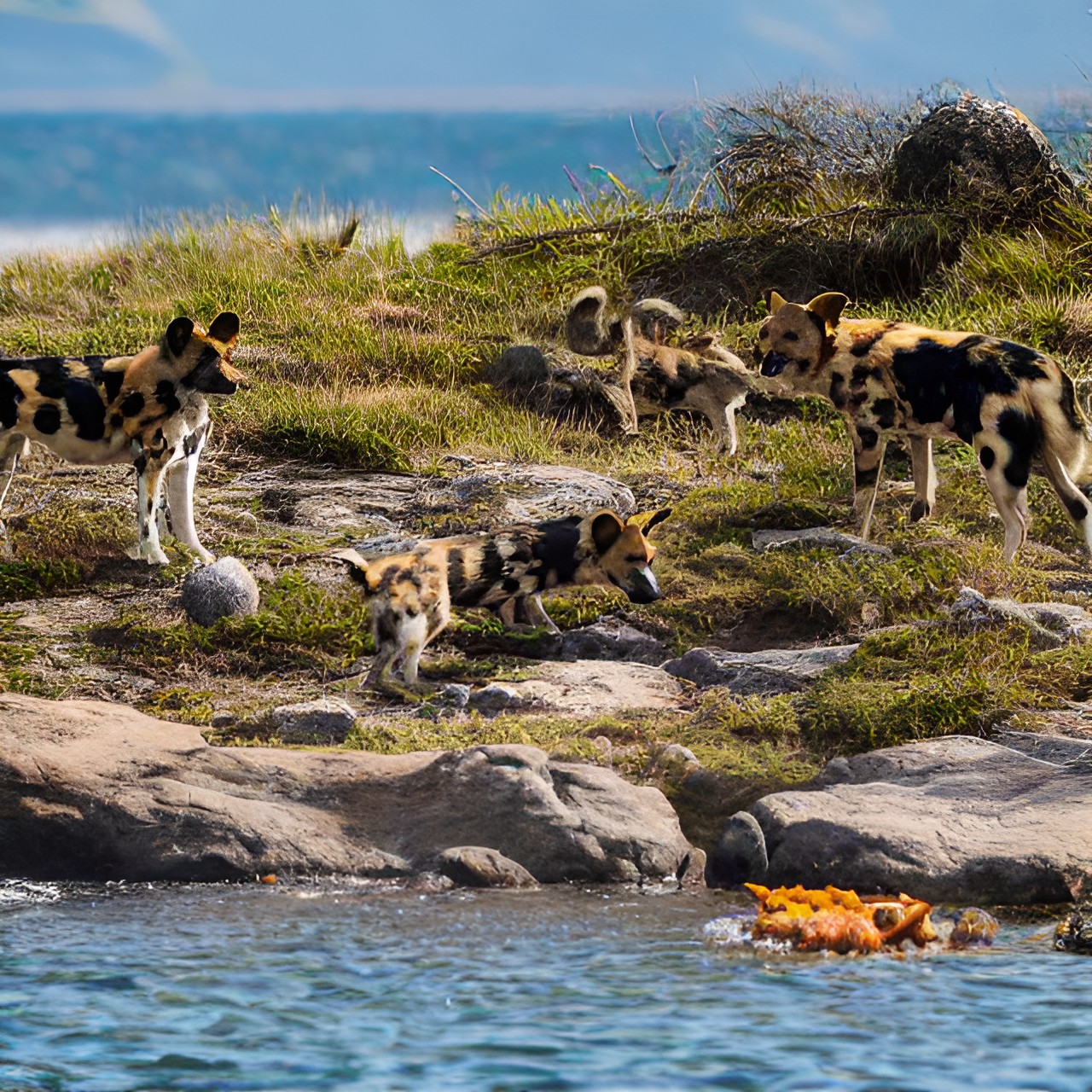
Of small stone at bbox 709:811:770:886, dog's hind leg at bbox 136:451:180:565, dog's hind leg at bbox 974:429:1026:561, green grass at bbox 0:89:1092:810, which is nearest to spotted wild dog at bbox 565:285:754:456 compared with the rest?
green grass at bbox 0:89:1092:810

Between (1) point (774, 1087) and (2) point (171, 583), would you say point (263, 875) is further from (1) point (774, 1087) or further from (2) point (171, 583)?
(2) point (171, 583)

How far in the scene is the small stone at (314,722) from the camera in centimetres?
785

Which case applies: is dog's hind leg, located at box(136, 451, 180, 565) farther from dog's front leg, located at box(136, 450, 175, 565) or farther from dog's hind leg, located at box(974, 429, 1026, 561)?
dog's hind leg, located at box(974, 429, 1026, 561)

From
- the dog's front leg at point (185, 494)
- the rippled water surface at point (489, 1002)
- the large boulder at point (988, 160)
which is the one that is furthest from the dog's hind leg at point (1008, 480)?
the large boulder at point (988, 160)

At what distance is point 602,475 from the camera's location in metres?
12.4

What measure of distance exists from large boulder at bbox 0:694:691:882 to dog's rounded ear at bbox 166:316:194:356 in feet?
12.1

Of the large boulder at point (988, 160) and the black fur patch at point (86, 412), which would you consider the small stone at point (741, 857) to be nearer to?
the black fur patch at point (86, 412)

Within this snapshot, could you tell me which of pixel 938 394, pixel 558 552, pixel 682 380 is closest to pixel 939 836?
pixel 558 552

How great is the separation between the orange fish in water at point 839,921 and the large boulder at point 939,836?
565 mm

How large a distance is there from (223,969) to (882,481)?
27.1 feet

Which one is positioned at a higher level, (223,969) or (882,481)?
(882,481)

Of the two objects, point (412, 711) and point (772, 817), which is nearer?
point (772, 817)

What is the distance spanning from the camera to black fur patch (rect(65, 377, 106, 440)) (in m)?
10.2

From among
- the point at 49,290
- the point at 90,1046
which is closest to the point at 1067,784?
the point at 90,1046
